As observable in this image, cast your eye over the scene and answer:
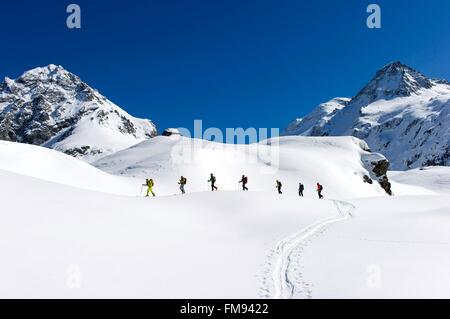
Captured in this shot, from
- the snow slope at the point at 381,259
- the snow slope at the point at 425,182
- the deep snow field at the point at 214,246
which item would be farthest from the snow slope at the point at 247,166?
the snow slope at the point at 381,259

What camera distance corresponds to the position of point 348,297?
9375mm

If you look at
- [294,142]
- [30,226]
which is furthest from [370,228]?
[294,142]

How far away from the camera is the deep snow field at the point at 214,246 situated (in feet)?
32.4

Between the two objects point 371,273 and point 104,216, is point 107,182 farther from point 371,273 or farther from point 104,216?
point 371,273

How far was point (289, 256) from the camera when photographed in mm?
13680

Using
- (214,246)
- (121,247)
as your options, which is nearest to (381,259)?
(214,246)

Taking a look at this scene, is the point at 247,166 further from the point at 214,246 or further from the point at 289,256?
the point at 289,256

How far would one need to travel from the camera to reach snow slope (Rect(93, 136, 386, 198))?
203 feet

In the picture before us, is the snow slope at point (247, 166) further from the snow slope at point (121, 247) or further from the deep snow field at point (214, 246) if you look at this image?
the snow slope at point (121, 247)

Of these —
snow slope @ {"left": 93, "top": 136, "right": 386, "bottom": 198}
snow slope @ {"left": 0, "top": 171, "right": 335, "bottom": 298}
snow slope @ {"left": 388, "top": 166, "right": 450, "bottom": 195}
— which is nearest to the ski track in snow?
snow slope @ {"left": 0, "top": 171, "right": 335, "bottom": 298}

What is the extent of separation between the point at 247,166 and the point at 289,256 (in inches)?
2197

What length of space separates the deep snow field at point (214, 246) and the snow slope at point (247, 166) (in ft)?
95.3

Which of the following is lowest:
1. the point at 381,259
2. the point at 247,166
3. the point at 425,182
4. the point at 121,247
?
→ the point at 381,259
